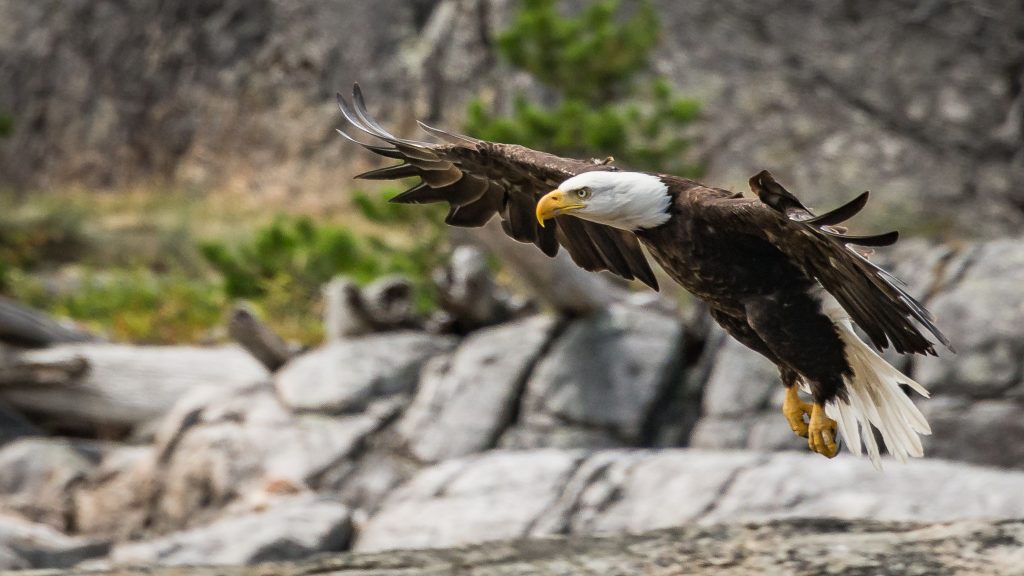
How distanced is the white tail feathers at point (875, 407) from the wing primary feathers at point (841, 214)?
0.88m

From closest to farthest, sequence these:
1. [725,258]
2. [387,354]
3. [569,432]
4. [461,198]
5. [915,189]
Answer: [725,258] → [461,198] → [569,432] → [387,354] → [915,189]

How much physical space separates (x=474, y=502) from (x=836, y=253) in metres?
3.87

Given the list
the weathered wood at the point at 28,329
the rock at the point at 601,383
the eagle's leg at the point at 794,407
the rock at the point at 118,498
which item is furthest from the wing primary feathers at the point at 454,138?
the weathered wood at the point at 28,329

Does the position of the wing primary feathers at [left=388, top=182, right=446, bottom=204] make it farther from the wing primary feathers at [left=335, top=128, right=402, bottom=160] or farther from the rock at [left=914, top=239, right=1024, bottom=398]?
the rock at [left=914, top=239, right=1024, bottom=398]

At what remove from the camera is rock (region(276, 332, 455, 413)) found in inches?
333

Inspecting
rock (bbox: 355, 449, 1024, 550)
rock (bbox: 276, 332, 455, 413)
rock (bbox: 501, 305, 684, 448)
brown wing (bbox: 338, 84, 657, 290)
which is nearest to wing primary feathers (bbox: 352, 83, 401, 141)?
brown wing (bbox: 338, 84, 657, 290)

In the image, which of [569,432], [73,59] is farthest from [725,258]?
[73,59]

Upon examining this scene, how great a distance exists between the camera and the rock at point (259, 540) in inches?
258

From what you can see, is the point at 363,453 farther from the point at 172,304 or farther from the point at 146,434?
the point at 172,304

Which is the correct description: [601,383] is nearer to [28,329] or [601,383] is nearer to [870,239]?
[28,329]

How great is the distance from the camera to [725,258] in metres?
3.86

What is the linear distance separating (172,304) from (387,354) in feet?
16.6

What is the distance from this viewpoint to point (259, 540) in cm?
665

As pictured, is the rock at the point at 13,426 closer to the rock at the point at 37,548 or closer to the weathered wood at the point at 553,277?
the rock at the point at 37,548
